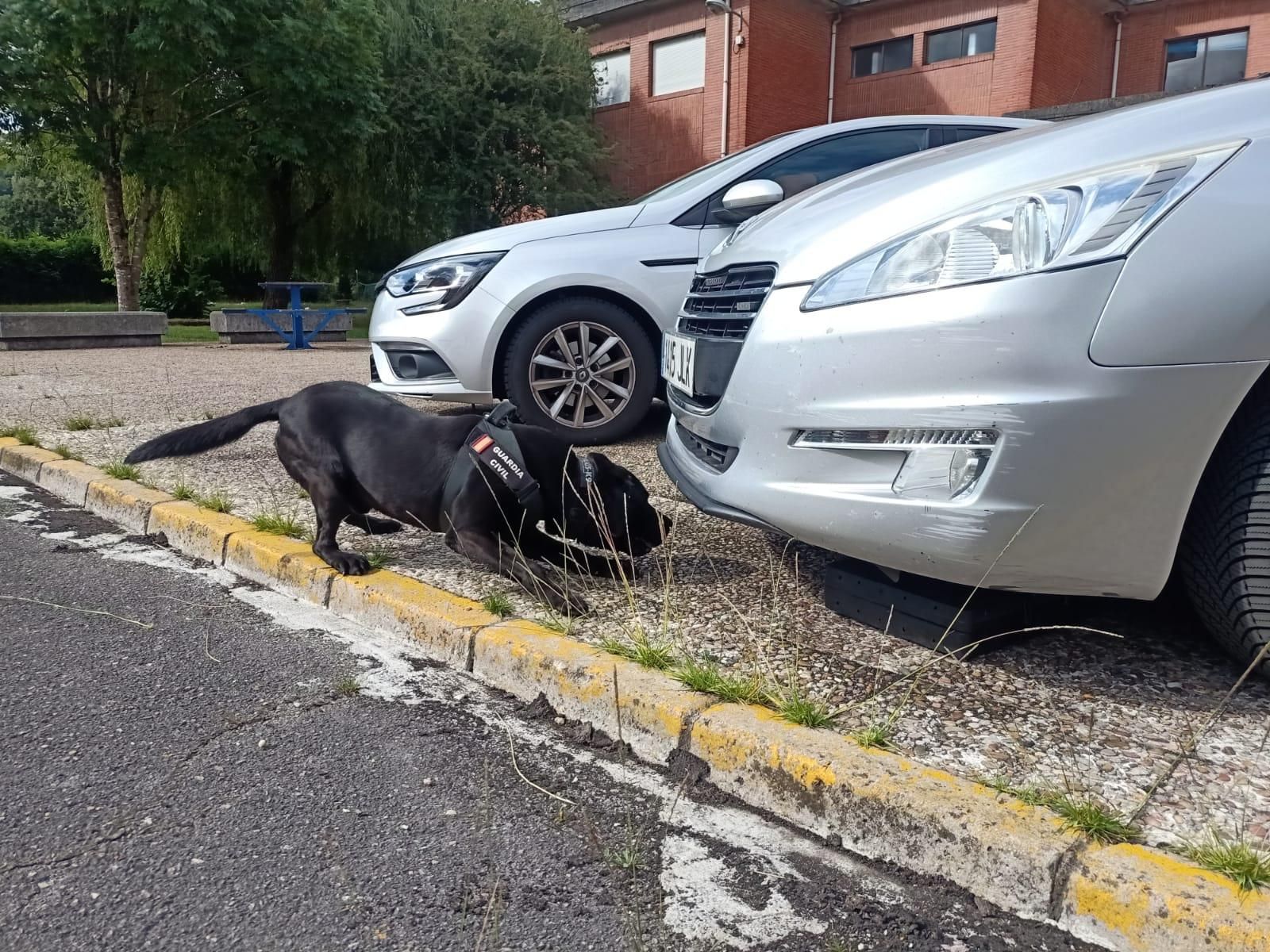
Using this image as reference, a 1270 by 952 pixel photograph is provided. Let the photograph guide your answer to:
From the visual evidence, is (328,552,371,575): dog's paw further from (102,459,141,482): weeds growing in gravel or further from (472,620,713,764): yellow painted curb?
(102,459,141,482): weeds growing in gravel

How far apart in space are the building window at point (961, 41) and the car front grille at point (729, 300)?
25.5m

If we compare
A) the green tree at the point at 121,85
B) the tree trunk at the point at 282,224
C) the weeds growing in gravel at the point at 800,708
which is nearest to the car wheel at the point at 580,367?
the weeds growing in gravel at the point at 800,708

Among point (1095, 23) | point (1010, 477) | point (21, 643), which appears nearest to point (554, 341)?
point (21, 643)

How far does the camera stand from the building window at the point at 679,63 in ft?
84.3

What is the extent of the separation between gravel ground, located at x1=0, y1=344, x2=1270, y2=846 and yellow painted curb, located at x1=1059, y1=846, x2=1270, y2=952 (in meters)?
0.12

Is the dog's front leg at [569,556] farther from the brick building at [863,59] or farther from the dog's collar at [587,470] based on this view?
the brick building at [863,59]

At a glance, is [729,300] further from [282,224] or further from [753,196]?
[282,224]

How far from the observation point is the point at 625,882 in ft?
5.78

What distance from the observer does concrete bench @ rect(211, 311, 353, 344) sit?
16172 mm

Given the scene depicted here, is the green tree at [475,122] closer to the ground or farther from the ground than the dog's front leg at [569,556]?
farther from the ground

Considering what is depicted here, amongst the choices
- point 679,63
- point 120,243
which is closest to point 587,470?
point 120,243

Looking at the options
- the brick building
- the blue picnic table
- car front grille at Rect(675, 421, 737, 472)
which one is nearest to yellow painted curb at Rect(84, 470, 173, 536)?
car front grille at Rect(675, 421, 737, 472)

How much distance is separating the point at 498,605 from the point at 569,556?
0.46 m

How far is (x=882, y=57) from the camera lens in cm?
2675
